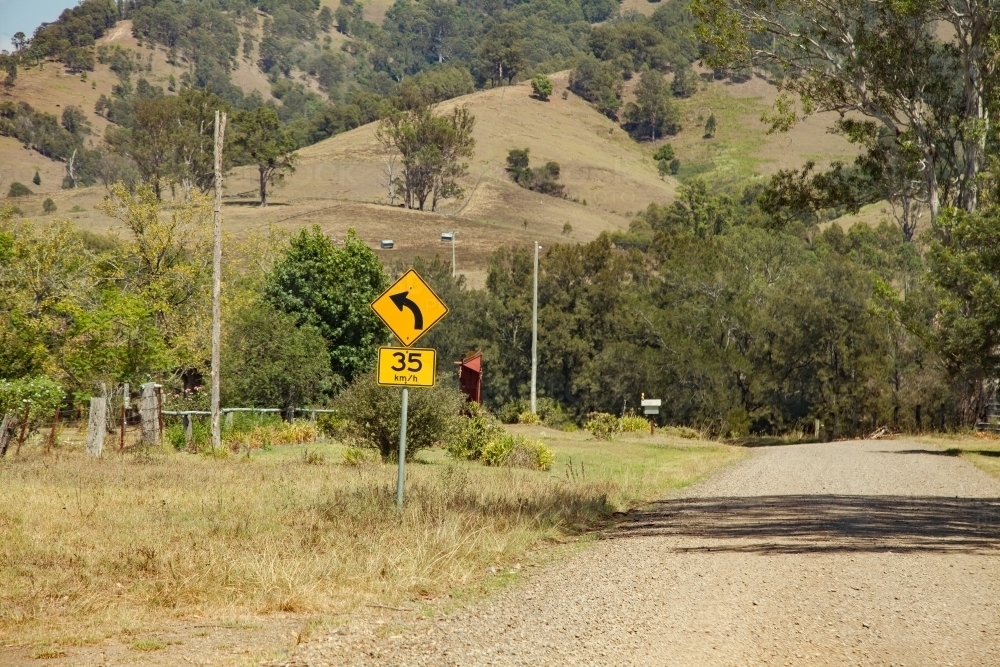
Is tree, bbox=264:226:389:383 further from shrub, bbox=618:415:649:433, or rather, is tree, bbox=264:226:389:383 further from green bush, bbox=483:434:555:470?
green bush, bbox=483:434:555:470

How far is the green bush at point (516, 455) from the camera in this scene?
27.4 m

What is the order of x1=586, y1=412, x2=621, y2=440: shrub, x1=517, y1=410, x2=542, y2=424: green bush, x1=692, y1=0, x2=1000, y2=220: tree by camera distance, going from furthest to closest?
x1=517, y1=410, x2=542, y2=424: green bush, x1=586, y1=412, x2=621, y2=440: shrub, x1=692, y1=0, x2=1000, y2=220: tree

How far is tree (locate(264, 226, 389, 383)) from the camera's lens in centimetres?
5425

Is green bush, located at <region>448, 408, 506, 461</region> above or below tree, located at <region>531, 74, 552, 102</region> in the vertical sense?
below

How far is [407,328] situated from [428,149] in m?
115

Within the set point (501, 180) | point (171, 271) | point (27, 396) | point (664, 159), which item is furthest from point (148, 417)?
point (664, 159)

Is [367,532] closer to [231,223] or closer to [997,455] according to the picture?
[997,455]

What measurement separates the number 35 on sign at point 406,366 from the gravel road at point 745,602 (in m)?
2.99

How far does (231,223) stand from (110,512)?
99.7 metres

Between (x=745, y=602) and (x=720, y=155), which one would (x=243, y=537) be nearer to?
→ (x=745, y=602)

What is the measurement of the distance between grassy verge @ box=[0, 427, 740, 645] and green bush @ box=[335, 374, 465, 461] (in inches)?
153

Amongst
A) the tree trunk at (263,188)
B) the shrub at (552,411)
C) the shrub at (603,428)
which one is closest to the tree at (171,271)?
the shrub at (603,428)

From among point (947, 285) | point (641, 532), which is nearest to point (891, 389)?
point (947, 285)

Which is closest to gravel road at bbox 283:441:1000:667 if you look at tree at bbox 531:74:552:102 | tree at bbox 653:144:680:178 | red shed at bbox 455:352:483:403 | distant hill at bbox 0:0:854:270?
red shed at bbox 455:352:483:403
